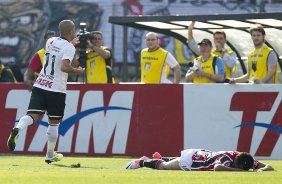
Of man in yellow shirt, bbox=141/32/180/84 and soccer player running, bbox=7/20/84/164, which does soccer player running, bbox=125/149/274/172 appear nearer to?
soccer player running, bbox=7/20/84/164

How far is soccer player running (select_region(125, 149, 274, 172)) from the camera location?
13.8m

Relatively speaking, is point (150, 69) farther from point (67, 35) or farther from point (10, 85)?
point (67, 35)

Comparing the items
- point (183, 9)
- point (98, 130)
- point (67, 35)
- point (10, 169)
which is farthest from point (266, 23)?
point (183, 9)

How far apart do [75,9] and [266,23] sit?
16.0m

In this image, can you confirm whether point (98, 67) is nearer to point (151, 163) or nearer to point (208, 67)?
point (208, 67)

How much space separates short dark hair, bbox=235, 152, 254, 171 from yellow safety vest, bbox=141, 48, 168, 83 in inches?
240

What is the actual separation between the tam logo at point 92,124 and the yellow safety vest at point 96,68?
29.5 inches

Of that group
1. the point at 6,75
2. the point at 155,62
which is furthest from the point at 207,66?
the point at 6,75

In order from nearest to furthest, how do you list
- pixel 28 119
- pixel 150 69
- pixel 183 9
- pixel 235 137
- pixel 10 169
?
1. pixel 10 169
2. pixel 28 119
3. pixel 235 137
4. pixel 150 69
5. pixel 183 9

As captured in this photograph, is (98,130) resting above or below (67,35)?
below

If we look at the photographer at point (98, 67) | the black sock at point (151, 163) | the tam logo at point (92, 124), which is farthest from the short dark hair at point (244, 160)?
the photographer at point (98, 67)

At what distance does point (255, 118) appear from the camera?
60.3 feet

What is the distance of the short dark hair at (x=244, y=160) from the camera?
1368 cm

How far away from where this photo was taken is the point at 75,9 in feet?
117
